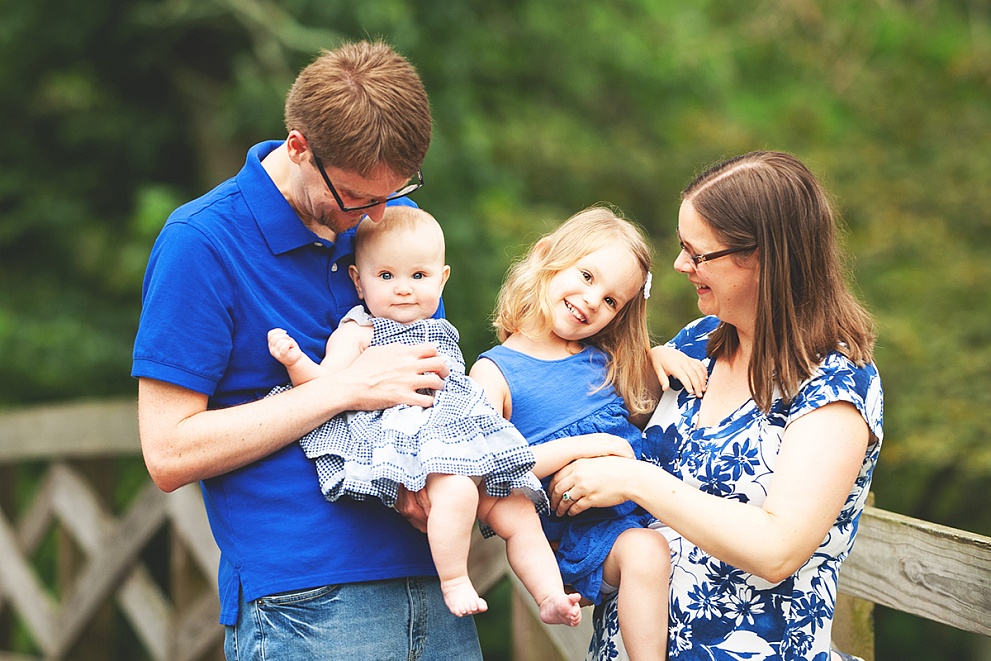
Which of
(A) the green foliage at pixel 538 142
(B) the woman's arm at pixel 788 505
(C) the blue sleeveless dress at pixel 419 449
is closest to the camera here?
(B) the woman's arm at pixel 788 505

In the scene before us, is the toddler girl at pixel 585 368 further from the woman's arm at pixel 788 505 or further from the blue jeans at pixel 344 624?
the blue jeans at pixel 344 624

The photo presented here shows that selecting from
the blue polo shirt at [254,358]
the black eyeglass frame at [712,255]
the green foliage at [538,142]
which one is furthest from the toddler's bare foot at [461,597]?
the green foliage at [538,142]

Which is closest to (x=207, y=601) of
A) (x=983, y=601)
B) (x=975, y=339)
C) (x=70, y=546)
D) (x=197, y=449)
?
(x=70, y=546)

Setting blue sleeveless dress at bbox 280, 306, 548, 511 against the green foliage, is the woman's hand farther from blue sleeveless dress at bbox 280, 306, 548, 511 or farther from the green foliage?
the green foliage

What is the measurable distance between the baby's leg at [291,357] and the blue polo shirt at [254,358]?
0.03m

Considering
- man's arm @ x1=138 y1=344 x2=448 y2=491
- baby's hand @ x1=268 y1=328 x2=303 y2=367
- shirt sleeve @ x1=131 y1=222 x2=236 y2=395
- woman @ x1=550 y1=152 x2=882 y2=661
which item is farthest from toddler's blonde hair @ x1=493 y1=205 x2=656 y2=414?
shirt sleeve @ x1=131 y1=222 x2=236 y2=395

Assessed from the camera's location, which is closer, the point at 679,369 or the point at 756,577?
the point at 756,577

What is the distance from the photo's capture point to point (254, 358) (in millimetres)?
1936

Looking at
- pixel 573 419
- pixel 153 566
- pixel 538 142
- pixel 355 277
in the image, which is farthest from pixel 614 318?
pixel 538 142

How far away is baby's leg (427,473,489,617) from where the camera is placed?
75.3 inches

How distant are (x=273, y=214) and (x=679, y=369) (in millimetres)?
888

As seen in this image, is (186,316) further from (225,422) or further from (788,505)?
(788,505)

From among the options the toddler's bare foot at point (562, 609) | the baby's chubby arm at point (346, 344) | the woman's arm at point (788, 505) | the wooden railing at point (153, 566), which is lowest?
the wooden railing at point (153, 566)

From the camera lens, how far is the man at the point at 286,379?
1.84 metres
